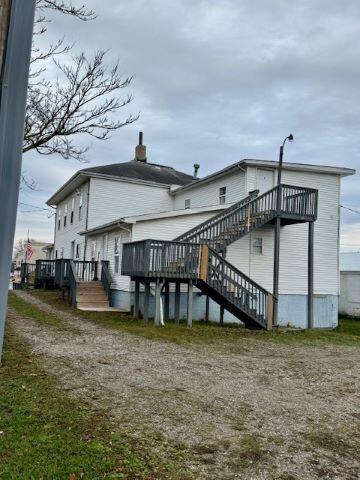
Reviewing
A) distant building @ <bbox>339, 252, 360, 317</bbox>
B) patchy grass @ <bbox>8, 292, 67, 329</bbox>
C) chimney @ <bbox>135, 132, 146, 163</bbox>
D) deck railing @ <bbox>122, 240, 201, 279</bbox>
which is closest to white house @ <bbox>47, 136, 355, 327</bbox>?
deck railing @ <bbox>122, 240, 201, 279</bbox>

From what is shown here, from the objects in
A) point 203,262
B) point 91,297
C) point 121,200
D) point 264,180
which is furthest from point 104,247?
point 203,262

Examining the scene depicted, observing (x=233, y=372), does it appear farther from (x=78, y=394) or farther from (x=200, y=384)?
(x=78, y=394)

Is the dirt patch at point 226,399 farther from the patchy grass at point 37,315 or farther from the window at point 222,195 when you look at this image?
the window at point 222,195

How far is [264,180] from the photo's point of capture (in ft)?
64.6

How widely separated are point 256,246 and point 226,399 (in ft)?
45.0

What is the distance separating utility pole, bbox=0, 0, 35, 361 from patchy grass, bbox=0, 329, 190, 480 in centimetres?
272

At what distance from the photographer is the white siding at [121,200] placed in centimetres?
2405


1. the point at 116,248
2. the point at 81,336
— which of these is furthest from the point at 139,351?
the point at 116,248

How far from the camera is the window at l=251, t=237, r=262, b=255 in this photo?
19484 millimetres

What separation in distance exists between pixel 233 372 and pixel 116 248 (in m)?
12.6

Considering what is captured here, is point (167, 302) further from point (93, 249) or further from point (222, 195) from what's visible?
point (93, 249)

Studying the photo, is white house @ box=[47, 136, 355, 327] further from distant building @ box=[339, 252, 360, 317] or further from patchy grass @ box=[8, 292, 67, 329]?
distant building @ box=[339, 252, 360, 317]

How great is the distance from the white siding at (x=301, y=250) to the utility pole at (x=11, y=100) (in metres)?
17.7

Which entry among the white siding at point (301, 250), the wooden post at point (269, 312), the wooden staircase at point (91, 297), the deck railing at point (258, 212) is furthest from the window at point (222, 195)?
the wooden post at point (269, 312)
